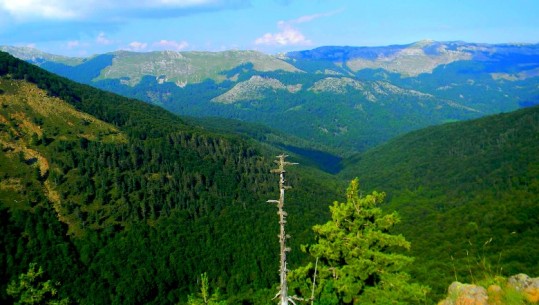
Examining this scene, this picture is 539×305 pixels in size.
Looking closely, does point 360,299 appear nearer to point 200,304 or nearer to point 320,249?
point 320,249

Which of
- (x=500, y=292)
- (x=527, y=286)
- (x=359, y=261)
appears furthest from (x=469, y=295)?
(x=359, y=261)

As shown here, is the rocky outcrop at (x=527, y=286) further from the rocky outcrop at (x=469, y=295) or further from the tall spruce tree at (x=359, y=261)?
the tall spruce tree at (x=359, y=261)

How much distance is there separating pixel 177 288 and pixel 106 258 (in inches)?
1394

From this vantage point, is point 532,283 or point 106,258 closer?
point 532,283

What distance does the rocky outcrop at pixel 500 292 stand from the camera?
1630 centimetres

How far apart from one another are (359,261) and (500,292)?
28.5 meters

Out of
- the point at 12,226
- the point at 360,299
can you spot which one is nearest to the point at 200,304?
the point at 360,299

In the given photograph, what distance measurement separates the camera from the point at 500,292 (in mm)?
17047

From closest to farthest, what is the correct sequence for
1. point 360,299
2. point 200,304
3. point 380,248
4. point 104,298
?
point 360,299, point 380,248, point 200,304, point 104,298

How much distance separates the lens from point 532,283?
1780 centimetres

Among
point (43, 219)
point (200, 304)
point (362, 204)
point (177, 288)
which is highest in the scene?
point (362, 204)

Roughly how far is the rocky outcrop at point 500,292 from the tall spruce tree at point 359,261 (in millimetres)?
20229

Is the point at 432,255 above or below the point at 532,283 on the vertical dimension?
below

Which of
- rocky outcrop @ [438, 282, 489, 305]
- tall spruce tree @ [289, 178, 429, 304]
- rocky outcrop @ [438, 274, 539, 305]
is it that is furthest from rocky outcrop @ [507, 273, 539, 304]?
tall spruce tree @ [289, 178, 429, 304]
